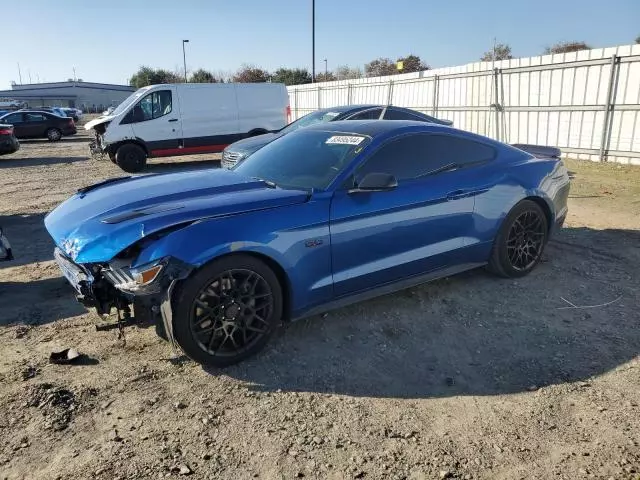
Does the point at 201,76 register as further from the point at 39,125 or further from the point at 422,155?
the point at 422,155

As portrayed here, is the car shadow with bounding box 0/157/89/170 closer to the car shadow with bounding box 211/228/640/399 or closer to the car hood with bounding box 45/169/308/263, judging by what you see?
the car hood with bounding box 45/169/308/263

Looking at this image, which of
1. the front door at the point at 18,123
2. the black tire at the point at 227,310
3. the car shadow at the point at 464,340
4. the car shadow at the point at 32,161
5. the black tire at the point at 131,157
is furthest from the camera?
the front door at the point at 18,123

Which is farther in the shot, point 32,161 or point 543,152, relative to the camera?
A: point 32,161

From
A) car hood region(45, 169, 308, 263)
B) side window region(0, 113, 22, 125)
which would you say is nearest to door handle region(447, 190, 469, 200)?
car hood region(45, 169, 308, 263)

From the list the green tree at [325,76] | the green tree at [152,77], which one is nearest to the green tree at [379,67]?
the green tree at [325,76]

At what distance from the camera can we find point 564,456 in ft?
8.67

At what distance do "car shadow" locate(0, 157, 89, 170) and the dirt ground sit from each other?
12.4 meters

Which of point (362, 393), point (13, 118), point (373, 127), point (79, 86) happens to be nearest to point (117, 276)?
point (362, 393)

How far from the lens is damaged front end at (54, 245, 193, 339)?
10.2ft

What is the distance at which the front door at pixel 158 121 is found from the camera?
13.2 meters

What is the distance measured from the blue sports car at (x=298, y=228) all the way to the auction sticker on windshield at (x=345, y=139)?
0.02m

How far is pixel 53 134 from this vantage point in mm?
24531

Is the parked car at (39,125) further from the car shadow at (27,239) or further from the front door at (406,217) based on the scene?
the front door at (406,217)

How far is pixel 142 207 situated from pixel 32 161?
605 inches
